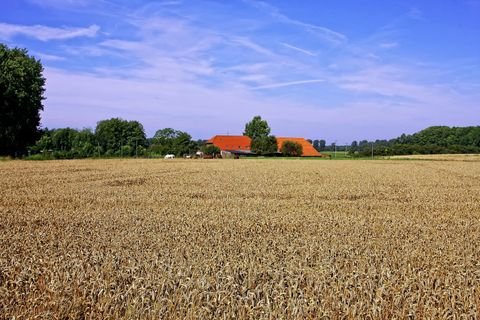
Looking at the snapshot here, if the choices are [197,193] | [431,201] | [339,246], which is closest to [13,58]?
[197,193]

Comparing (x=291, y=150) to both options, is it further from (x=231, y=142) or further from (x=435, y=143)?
(x=435, y=143)

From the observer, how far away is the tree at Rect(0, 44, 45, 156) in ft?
165

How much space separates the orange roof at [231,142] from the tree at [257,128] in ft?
8.53

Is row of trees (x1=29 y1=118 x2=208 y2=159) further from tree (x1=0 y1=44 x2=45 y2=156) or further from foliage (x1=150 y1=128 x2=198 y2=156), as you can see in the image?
tree (x1=0 y1=44 x2=45 y2=156)

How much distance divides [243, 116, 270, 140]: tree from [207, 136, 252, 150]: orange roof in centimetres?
260

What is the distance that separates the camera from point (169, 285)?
18.0 feet

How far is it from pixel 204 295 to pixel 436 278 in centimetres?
319

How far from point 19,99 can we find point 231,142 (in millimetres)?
97603

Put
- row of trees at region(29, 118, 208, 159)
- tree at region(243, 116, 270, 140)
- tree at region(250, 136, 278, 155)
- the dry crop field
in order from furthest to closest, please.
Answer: tree at region(243, 116, 270, 140) < tree at region(250, 136, 278, 155) < row of trees at region(29, 118, 208, 159) < the dry crop field

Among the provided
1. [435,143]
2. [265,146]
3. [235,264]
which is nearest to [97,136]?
[265,146]

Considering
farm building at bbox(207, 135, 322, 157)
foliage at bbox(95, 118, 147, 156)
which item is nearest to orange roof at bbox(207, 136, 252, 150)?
farm building at bbox(207, 135, 322, 157)

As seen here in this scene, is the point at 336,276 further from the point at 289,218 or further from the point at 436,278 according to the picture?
the point at 289,218

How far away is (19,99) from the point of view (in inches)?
2004

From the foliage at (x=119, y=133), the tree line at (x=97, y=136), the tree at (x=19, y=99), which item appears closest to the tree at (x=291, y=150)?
the tree line at (x=97, y=136)
